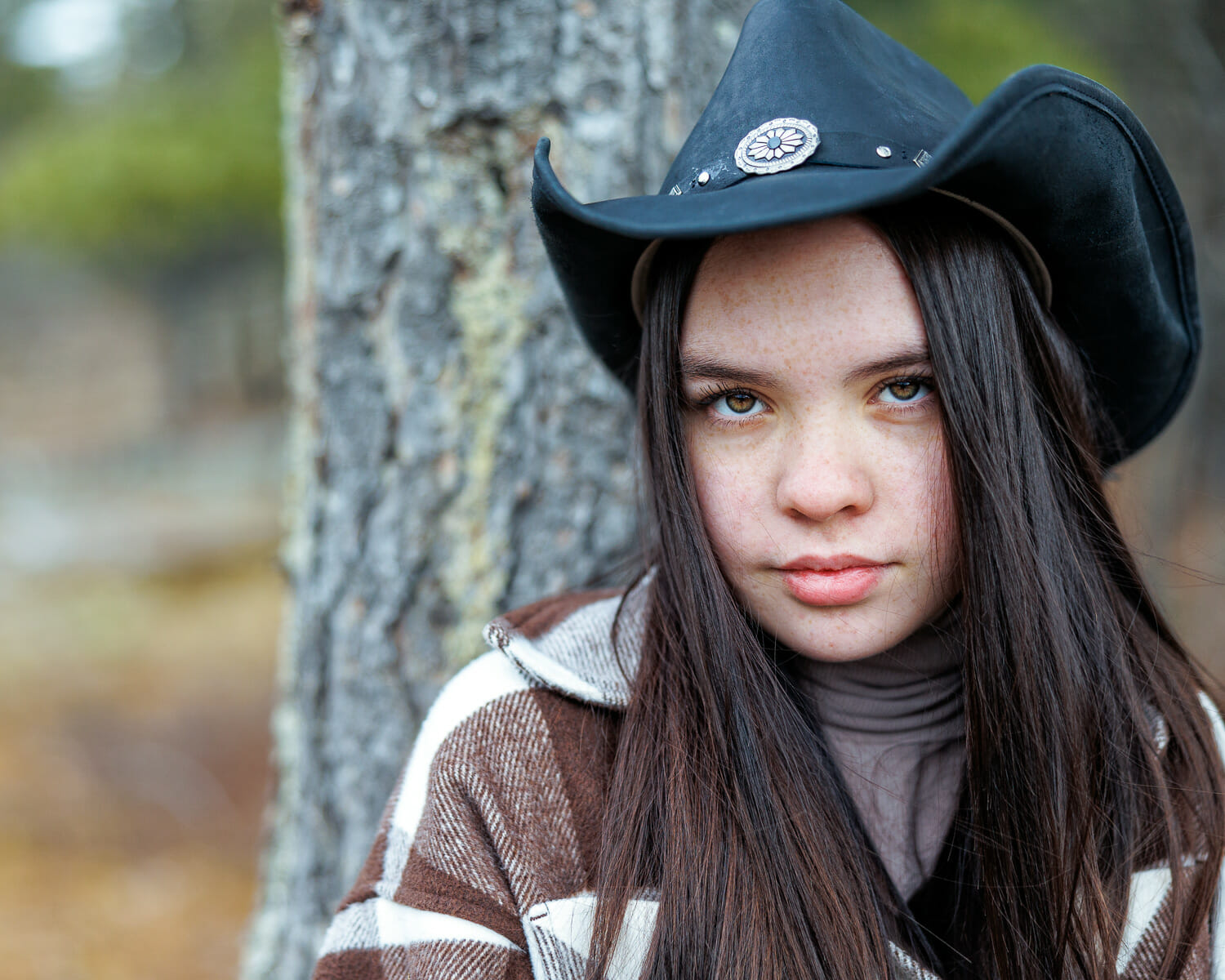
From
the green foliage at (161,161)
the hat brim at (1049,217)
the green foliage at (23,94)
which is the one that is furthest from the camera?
the green foliage at (23,94)

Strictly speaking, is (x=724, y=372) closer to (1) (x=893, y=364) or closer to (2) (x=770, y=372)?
(2) (x=770, y=372)

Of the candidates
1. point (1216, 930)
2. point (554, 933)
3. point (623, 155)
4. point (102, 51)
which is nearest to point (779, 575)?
point (554, 933)

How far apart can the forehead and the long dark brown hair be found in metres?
0.03

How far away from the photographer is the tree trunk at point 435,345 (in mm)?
1662

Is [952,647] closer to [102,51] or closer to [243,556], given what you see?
[102,51]

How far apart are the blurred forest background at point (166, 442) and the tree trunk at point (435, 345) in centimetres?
28

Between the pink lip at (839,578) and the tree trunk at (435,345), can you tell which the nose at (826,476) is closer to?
the pink lip at (839,578)

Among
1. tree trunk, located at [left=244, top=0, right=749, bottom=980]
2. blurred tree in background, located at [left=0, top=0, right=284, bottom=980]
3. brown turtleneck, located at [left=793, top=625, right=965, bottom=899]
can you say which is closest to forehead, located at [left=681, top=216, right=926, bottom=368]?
brown turtleneck, located at [left=793, top=625, right=965, bottom=899]

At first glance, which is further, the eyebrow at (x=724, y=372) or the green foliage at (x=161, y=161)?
the green foliage at (x=161, y=161)

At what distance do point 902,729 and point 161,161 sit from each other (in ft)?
16.4

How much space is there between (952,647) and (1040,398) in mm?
347

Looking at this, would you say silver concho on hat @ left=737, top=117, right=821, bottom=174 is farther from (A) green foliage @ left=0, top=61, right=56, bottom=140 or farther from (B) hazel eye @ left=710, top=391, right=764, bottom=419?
(A) green foliage @ left=0, top=61, right=56, bottom=140

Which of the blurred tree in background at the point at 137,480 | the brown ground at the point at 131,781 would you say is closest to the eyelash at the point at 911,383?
the blurred tree in background at the point at 137,480

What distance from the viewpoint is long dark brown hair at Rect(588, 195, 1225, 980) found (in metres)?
1.11
